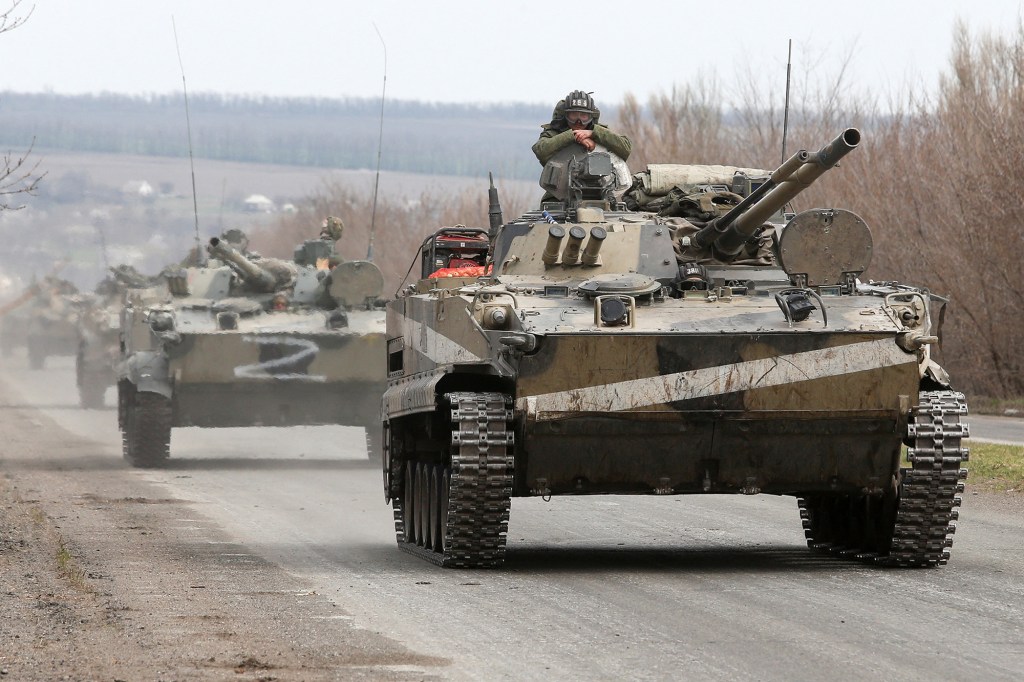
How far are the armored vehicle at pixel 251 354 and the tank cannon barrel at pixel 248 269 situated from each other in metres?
0.02

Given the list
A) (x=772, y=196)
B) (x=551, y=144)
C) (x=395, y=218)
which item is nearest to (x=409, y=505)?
(x=551, y=144)

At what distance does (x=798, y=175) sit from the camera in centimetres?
1248

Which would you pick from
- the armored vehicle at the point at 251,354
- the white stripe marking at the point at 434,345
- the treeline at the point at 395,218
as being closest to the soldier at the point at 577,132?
the white stripe marking at the point at 434,345

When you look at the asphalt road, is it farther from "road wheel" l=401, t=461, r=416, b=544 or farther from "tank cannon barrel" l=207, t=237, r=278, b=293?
"tank cannon barrel" l=207, t=237, r=278, b=293

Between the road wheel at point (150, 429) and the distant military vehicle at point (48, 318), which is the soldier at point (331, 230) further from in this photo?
the distant military vehicle at point (48, 318)

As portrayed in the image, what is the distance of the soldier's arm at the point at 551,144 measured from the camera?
616 inches

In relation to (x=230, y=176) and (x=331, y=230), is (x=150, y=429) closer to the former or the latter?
(x=331, y=230)

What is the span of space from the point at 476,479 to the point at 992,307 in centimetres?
2653

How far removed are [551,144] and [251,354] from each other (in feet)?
31.5

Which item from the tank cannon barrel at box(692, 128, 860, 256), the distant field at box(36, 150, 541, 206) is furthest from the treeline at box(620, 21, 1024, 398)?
the distant field at box(36, 150, 541, 206)

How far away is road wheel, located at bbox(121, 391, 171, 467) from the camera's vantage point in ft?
79.3

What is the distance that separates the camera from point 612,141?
15945mm

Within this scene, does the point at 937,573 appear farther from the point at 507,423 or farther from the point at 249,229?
the point at 249,229

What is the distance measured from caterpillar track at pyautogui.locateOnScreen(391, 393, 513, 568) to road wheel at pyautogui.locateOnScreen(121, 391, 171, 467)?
11574 mm
